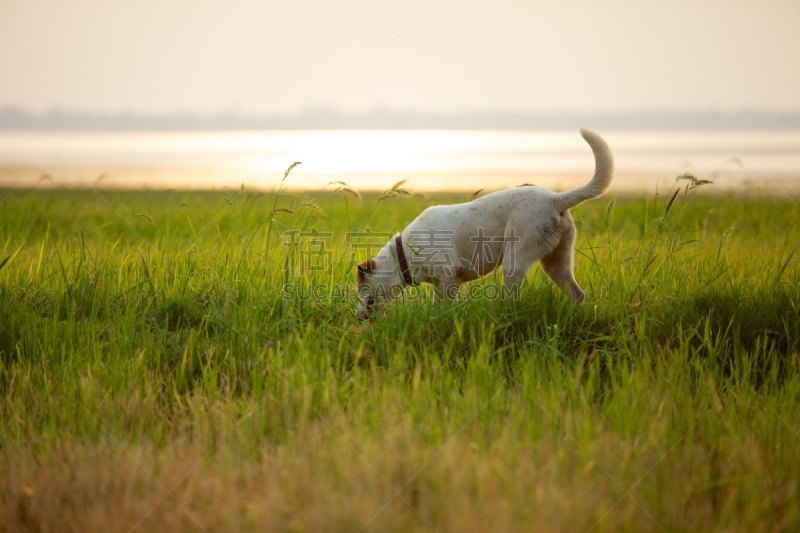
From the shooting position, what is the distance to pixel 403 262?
5.81 m

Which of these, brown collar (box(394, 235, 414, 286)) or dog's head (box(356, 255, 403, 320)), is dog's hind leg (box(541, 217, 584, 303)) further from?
dog's head (box(356, 255, 403, 320))

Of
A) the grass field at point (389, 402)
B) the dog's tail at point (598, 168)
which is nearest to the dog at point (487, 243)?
the dog's tail at point (598, 168)

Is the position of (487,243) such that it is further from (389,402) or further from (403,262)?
(389,402)

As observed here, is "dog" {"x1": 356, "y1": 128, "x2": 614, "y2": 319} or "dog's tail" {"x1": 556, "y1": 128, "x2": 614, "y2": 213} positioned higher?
"dog's tail" {"x1": 556, "y1": 128, "x2": 614, "y2": 213}

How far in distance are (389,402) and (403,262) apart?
2.51m

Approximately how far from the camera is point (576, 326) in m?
4.63

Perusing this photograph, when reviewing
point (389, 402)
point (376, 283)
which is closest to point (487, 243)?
point (376, 283)

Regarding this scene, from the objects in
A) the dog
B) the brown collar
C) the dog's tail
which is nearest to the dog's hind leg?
the dog

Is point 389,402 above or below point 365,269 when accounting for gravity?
below

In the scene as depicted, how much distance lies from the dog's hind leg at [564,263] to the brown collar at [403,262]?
4.03ft

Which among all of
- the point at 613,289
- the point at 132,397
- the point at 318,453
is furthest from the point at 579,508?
the point at 613,289

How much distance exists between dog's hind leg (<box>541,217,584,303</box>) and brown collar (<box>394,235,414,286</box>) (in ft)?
4.03

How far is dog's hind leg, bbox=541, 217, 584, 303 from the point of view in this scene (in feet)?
17.8

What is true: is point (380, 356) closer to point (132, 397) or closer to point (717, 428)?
point (132, 397)
